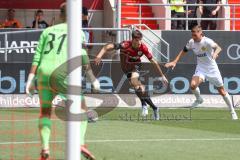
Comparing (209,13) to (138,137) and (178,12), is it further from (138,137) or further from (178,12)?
(138,137)

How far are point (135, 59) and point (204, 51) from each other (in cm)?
170

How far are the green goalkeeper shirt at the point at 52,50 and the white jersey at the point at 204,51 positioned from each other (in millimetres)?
9017

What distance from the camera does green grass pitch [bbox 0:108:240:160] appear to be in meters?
12.8

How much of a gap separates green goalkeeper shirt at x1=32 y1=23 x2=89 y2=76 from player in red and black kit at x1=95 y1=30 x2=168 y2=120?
7571mm

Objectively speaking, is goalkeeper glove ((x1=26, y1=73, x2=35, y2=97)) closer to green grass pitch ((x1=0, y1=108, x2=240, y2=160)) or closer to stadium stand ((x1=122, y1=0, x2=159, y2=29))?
green grass pitch ((x1=0, y1=108, x2=240, y2=160))

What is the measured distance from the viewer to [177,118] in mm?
20172

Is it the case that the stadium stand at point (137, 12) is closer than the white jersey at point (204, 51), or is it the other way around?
the white jersey at point (204, 51)

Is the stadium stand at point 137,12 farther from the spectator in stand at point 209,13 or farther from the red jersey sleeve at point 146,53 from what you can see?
the red jersey sleeve at point 146,53

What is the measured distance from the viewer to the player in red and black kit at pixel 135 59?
1949 centimetres

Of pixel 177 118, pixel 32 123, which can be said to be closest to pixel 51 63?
pixel 32 123

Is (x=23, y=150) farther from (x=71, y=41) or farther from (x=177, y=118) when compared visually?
(x=177, y=118)

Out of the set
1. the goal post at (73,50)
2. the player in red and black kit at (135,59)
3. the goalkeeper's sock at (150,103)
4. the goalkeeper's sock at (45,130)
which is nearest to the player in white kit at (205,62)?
the player in red and black kit at (135,59)

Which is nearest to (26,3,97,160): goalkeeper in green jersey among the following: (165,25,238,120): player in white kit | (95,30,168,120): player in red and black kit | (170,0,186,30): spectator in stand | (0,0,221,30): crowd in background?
(95,30,168,120): player in red and black kit

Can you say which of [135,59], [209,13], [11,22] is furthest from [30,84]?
[209,13]
